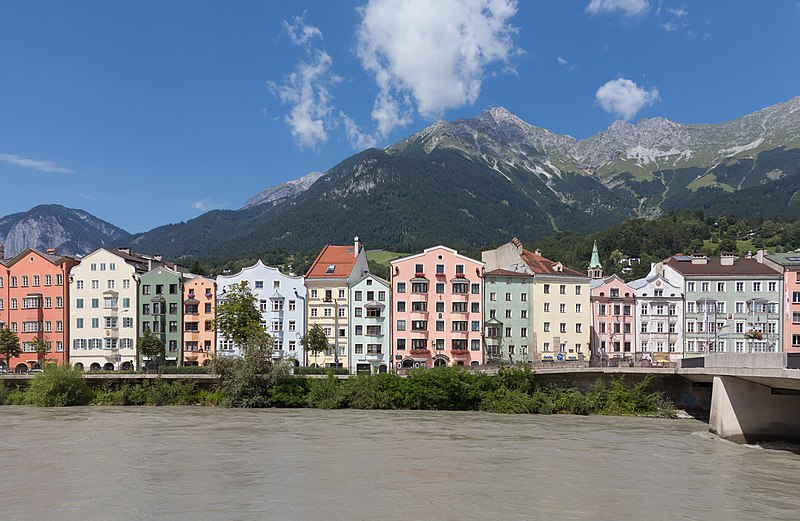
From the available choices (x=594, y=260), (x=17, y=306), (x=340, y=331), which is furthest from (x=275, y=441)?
(x=594, y=260)

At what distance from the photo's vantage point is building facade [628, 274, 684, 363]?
81.3 m

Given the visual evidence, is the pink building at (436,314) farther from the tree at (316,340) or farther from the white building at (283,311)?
the white building at (283,311)

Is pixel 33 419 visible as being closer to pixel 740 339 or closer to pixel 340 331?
pixel 340 331

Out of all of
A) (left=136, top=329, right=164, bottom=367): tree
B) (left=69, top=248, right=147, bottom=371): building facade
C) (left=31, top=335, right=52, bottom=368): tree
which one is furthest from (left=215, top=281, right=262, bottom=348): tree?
(left=31, top=335, right=52, bottom=368): tree

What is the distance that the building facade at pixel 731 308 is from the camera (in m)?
79.8

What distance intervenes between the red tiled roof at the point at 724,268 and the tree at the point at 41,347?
73.0 m

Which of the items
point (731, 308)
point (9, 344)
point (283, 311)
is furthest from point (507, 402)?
point (9, 344)

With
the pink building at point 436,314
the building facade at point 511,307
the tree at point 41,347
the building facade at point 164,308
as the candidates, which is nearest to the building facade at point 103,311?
the building facade at point 164,308

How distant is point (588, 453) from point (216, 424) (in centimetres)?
2642

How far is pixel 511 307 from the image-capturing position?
8125 cm

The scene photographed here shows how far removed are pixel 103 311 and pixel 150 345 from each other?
960cm

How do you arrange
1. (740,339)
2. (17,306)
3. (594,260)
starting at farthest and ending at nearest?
(594,260), (17,306), (740,339)

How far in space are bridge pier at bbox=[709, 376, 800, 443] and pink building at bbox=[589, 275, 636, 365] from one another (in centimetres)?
3678

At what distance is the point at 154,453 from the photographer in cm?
3962
